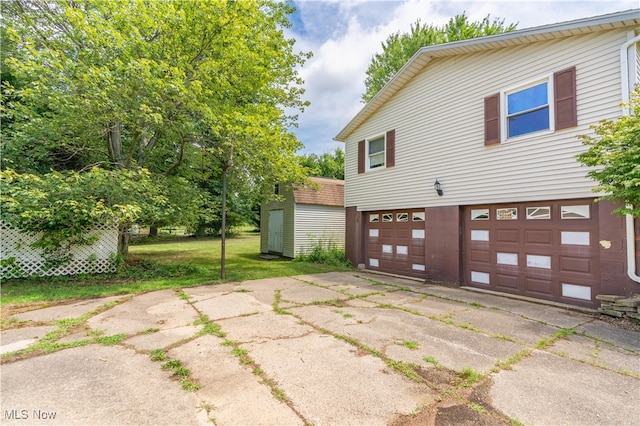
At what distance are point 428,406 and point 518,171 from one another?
5653 millimetres

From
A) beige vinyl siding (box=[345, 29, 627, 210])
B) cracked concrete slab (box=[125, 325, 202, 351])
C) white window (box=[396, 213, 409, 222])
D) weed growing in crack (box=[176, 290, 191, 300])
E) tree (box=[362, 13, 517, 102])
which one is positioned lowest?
weed growing in crack (box=[176, 290, 191, 300])

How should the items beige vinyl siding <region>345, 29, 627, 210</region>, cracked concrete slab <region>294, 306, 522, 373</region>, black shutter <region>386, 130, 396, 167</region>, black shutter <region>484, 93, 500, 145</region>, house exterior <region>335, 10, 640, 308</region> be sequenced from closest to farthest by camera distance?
cracked concrete slab <region>294, 306, 522, 373</region> < house exterior <region>335, 10, 640, 308</region> < beige vinyl siding <region>345, 29, 627, 210</region> < black shutter <region>484, 93, 500, 145</region> < black shutter <region>386, 130, 396, 167</region>

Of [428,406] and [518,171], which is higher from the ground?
[518,171]

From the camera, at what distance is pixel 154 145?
9227mm

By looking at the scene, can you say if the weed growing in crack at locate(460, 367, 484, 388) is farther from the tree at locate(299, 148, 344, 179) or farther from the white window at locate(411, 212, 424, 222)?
the tree at locate(299, 148, 344, 179)

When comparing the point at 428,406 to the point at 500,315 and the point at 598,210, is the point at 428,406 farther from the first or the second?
the point at 598,210

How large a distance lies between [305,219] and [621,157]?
403 inches

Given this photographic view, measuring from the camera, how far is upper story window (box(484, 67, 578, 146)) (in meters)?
5.49

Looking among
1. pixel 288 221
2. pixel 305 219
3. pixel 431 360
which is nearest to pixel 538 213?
pixel 431 360

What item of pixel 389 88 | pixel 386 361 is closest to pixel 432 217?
pixel 389 88

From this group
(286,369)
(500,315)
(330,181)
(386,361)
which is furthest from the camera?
(330,181)

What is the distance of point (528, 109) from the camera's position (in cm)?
609

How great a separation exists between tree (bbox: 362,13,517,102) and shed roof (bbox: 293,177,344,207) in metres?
7.31

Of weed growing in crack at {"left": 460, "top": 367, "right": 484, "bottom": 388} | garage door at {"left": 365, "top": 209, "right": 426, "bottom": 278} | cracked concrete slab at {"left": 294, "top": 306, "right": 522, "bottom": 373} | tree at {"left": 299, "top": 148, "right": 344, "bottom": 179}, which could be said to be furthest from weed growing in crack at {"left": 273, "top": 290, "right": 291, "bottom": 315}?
tree at {"left": 299, "top": 148, "right": 344, "bottom": 179}
